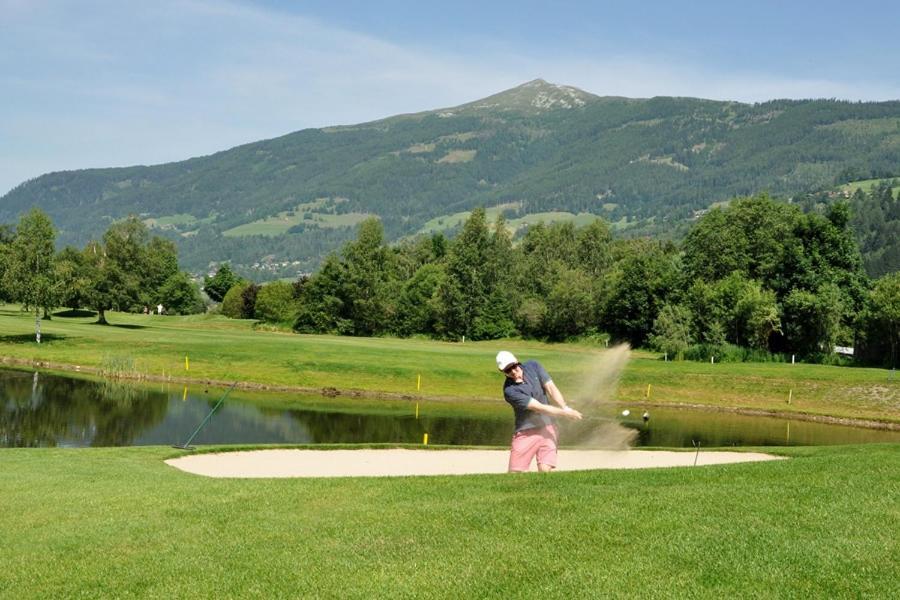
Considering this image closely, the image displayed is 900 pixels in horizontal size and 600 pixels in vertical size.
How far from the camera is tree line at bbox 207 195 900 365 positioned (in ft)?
235

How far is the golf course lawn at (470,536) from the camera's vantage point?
9.90 m

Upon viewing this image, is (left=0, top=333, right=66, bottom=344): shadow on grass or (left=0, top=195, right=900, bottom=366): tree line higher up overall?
(left=0, top=195, right=900, bottom=366): tree line

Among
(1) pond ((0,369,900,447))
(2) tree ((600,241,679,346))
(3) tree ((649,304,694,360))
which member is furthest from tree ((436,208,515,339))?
(1) pond ((0,369,900,447))

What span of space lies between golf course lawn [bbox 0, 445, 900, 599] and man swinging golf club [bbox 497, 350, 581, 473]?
56 centimetres

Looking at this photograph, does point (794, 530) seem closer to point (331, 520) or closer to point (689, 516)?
point (689, 516)

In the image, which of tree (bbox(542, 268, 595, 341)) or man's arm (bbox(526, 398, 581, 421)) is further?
tree (bbox(542, 268, 595, 341))

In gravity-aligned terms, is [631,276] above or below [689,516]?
above

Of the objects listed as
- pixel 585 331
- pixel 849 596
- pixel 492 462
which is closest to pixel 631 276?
pixel 585 331

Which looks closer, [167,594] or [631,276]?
[167,594]

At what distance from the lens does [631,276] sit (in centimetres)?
8938

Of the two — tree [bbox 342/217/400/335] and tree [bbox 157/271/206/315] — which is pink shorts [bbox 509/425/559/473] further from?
tree [bbox 157/271/206/315]

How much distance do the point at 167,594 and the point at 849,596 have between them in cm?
A: 703

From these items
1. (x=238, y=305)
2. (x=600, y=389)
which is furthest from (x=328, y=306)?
(x=600, y=389)

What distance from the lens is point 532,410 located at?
15.1 meters
